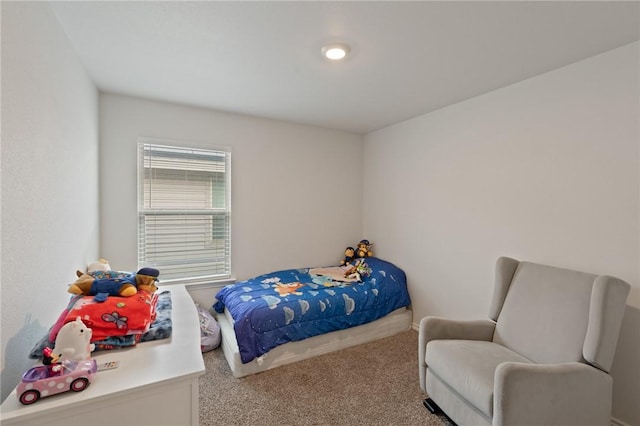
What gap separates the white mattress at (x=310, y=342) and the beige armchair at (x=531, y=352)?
3.06 feet

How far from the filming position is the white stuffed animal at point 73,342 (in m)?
1.10

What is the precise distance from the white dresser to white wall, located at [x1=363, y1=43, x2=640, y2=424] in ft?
8.06

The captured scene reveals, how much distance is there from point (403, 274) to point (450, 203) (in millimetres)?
1028

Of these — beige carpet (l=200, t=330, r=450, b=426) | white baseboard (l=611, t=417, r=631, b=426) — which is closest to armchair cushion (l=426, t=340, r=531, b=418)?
beige carpet (l=200, t=330, r=450, b=426)

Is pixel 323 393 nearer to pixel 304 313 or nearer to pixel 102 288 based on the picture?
pixel 304 313

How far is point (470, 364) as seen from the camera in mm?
1688

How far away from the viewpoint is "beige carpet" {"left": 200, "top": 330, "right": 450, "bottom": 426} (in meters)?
1.89

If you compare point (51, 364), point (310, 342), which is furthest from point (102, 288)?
point (310, 342)

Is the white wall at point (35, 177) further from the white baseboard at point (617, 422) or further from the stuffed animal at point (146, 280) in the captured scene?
the white baseboard at point (617, 422)

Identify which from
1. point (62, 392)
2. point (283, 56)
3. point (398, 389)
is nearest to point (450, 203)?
point (398, 389)

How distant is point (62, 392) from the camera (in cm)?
97

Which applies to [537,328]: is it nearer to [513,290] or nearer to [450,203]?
[513,290]

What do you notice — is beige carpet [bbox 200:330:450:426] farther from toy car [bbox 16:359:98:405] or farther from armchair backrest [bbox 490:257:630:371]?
toy car [bbox 16:359:98:405]

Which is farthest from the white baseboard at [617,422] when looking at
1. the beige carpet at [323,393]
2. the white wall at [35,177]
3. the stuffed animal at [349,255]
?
the white wall at [35,177]
